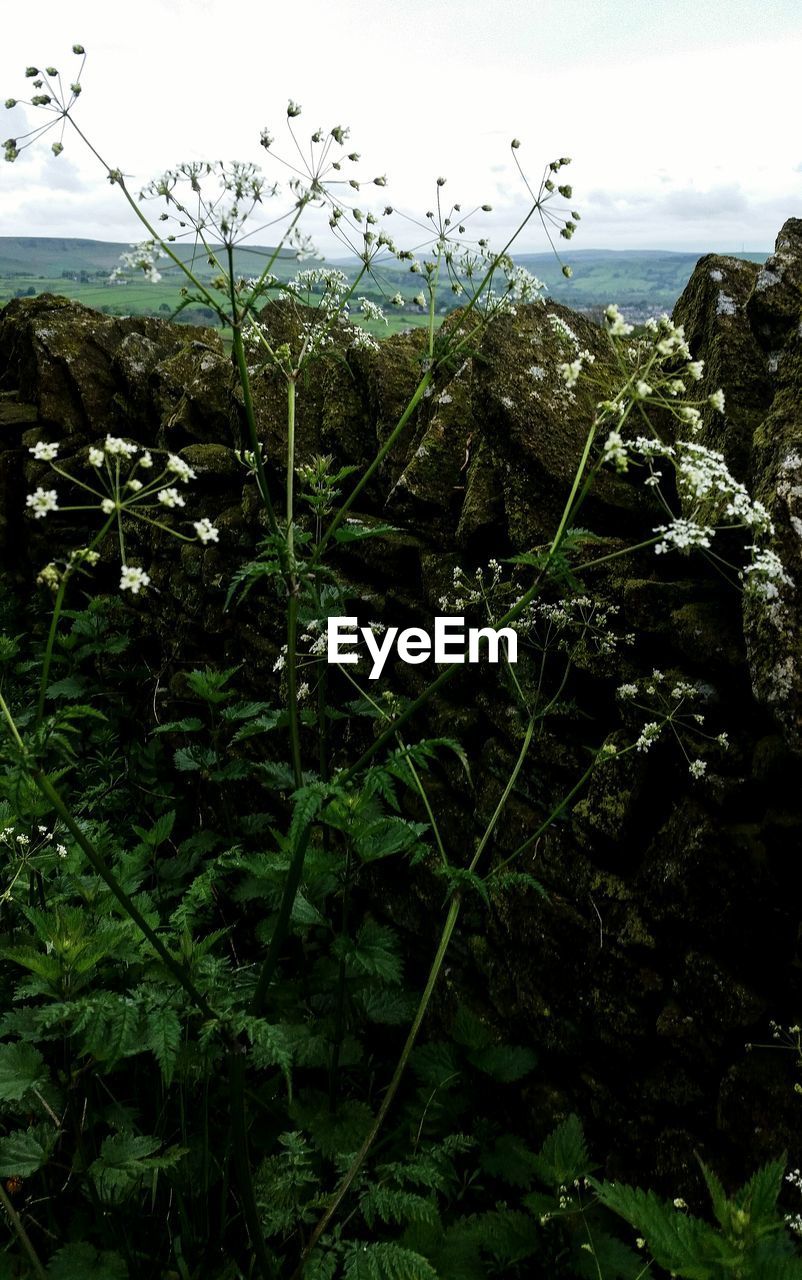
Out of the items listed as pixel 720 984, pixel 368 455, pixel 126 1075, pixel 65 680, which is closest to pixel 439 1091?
pixel 720 984

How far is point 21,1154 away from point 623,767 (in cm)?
334

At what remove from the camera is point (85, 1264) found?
336 cm

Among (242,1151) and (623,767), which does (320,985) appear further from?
(623,767)

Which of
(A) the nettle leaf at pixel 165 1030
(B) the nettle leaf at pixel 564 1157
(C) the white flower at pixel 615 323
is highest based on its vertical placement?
(C) the white flower at pixel 615 323

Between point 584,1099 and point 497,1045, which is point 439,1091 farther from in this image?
point 584,1099

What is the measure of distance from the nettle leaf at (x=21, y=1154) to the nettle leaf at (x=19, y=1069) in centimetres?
20

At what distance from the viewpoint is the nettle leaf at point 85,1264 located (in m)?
3.31

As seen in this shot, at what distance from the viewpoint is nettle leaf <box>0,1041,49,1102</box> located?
336 centimetres

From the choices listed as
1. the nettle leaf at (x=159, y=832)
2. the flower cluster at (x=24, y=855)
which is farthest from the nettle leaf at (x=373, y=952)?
the nettle leaf at (x=159, y=832)

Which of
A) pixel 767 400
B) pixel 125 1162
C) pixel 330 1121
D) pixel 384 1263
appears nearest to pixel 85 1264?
pixel 125 1162

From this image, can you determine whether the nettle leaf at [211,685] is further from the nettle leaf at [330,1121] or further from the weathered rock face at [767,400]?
the weathered rock face at [767,400]

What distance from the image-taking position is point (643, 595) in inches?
173

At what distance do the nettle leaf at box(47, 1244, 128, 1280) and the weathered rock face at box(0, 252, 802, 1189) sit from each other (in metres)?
2.21

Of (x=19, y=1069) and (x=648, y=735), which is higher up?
(x=648, y=735)
